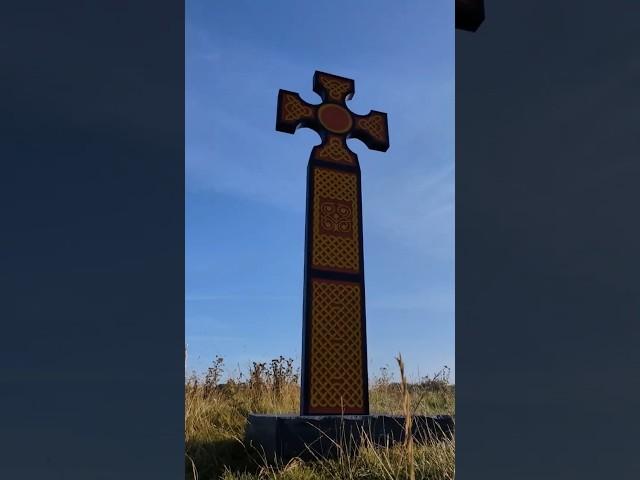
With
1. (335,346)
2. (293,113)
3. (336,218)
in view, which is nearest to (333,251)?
(336,218)

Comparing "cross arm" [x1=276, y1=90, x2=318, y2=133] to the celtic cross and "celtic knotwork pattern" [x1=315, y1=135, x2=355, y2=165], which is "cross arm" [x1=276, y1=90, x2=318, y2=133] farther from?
"celtic knotwork pattern" [x1=315, y1=135, x2=355, y2=165]

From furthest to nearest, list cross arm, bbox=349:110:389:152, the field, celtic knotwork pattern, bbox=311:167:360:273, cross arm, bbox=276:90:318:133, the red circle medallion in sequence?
cross arm, bbox=349:110:389:152, the red circle medallion, cross arm, bbox=276:90:318:133, celtic knotwork pattern, bbox=311:167:360:273, the field

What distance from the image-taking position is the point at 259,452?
354 centimetres

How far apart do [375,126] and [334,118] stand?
14.9 inches

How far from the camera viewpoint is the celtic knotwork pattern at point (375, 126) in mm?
4793

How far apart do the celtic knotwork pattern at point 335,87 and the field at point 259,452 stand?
2322 millimetres

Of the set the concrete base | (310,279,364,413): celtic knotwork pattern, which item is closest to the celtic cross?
(310,279,364,413): celtic knotwork pattern

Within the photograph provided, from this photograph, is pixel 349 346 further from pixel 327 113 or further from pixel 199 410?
pixel 327 113

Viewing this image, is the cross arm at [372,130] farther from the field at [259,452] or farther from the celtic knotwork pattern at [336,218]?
the field at [259,452]

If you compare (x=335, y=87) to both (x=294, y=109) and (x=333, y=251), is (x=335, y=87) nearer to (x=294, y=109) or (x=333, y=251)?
(x=294, y=109)

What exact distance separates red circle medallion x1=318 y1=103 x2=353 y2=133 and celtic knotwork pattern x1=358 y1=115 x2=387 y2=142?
0.12 meters

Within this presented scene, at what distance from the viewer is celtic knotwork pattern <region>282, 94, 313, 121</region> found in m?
4.47

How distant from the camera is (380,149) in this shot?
485 centimetres
